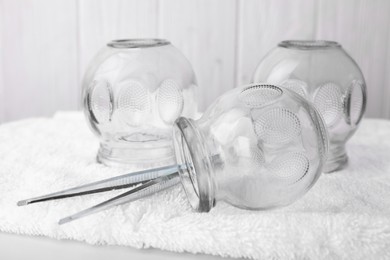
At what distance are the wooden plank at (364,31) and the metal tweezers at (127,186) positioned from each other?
37 centimetres

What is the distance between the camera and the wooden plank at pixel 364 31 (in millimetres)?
750

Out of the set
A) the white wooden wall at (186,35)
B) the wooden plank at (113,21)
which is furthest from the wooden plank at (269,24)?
the wooden plank at (113,21)

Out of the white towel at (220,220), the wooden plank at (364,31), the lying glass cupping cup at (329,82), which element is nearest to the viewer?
the white towel at (220,220)

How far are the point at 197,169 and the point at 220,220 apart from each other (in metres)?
0.04

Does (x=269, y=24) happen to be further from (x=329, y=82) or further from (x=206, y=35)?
(x=329, y=82)

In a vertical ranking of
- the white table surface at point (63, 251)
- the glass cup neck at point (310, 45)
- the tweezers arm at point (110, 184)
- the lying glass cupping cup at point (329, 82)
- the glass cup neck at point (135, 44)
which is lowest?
the white table surface at point (63, 251)

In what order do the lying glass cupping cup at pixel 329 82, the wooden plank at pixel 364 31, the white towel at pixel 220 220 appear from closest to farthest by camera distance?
the white towel at pixel 220 220 < the lying glass cupping cup at pixel 329 82 < the wooden plank at pixel 364 31

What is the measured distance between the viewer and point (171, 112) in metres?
0.56

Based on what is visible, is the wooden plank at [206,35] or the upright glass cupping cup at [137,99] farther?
the wooden plank at [206,35]

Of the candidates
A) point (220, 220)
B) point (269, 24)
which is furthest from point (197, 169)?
point (269, 24)

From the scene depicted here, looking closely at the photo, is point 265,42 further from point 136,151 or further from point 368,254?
point 368,254

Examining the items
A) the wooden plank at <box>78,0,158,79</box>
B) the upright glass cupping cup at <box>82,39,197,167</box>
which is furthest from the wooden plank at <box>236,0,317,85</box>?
the upright glass cupping cup at <box>82,39,197,167</box>

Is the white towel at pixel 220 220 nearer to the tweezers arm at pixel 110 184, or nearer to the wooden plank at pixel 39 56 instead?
the tweezers arm at pixel 110 184

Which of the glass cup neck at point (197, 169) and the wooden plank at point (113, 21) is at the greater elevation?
the wooden plank at point (113, 21)
